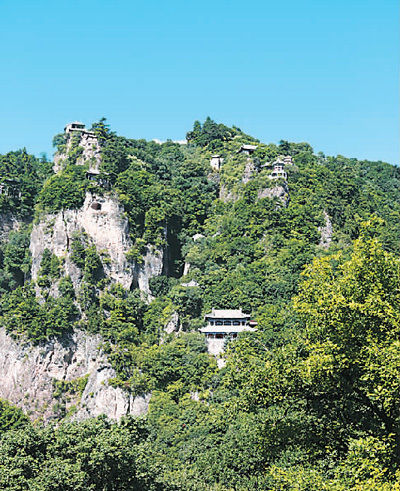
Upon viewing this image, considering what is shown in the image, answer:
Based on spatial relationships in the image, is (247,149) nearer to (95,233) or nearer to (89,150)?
(89,150)

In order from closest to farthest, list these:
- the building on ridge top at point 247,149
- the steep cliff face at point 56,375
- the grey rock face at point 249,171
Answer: the steep cliff face at point 56,375 < the grey rock face at point 249,171 < the building on ridge top at point 247,149

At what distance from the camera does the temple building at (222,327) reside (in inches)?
1858

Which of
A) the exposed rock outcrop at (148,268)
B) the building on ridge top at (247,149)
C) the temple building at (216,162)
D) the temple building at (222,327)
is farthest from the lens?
the temple building at (216,162)

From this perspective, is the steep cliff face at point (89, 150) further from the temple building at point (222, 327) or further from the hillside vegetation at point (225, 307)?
the temple building at point (222, 327)

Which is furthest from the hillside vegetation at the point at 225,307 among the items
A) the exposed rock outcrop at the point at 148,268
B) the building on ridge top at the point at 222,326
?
the building on ridge top at the point at 222,326

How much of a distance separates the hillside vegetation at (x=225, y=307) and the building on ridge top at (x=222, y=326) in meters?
1.08

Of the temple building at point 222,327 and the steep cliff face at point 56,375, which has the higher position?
the temple building at point 222,327

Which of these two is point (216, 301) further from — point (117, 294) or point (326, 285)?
point (326, 285)

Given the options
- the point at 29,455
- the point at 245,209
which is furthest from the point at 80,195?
the point at 29,455

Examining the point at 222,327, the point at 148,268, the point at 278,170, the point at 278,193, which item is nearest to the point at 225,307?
the point at 222,327

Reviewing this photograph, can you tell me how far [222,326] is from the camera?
48188mm

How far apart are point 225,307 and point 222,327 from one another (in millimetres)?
2528

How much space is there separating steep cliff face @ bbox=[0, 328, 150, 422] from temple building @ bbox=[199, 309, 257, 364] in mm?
8744

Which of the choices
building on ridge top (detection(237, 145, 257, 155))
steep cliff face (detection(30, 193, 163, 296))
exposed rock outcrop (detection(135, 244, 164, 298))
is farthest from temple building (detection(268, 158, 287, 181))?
steep cliff face (detection(30, 193, 163, 296))
